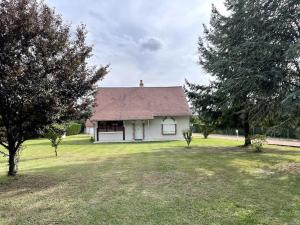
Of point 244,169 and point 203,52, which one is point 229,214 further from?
point 203,52

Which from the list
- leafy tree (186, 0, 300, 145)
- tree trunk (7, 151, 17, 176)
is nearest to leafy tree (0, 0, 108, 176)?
tree trunk (7, 151, 17, 176)

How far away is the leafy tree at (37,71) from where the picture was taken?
30.1 feet

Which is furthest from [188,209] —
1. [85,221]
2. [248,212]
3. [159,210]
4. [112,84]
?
[112,84]

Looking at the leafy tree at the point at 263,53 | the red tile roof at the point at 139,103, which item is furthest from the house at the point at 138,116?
the leafy tree at the point at 263,53

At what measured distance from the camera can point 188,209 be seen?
661 centimetres

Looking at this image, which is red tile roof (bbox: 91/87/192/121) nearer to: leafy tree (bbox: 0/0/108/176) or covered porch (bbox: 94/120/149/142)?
covered porch (bbox: 94/120/149/142)

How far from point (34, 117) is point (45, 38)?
252 centimetres

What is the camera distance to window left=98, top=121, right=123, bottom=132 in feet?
109

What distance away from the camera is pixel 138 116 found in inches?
1302

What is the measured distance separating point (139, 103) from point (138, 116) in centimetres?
286

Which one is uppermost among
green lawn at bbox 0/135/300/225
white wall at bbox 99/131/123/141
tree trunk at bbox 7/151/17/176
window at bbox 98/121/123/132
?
window at bbox 98/121/123/132

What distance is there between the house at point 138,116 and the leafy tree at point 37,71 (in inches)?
846

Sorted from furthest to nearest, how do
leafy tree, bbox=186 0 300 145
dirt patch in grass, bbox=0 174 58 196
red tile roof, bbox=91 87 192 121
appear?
1. red tile roof, bbox=91 87 192 121
2. leafy tree, bbox=186 0 300 145
3. dirt patch in grass, bbox=0 174 58 196

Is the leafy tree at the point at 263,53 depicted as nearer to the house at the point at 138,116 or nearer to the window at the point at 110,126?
the house at the point at 138,116
